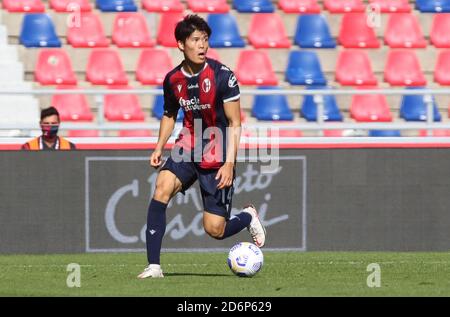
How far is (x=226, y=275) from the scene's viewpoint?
11859 millimetres

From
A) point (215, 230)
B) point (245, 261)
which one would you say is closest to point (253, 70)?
point (215, 230)

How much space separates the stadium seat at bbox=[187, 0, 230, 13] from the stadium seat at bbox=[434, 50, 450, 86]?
3.29 metres

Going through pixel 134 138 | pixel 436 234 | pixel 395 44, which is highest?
pixel 395 44

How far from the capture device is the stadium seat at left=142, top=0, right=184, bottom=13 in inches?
764

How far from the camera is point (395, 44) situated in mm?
19969

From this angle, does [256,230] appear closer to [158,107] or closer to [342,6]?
[158,107]

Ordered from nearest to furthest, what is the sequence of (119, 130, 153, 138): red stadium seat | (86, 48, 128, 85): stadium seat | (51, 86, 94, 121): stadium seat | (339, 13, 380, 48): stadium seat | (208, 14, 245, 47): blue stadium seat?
(119, 130, 153, 138): red stadium seat, (51, 86, 94, 121): stadium seat, (86, 48, 128, 85): stadium seat, (208, 14, 245, 47): blue stadium seat, (339, 13, 380, 48): stadium seat

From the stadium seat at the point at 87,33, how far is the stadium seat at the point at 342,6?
Result: 3636 millimetres

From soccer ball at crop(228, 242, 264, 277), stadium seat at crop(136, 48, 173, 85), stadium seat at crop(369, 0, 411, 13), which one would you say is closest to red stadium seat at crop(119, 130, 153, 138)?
stadium seat at crop(136, 48, 173, 85)

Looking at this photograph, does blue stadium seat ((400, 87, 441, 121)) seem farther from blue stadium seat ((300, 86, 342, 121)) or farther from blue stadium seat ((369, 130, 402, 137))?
blue stadium seat ((300, 86, 342, 121))

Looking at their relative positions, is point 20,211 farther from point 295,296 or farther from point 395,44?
point 395,44

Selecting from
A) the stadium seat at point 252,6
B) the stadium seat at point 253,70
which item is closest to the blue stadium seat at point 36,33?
the stadium seat at point 253,70
